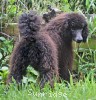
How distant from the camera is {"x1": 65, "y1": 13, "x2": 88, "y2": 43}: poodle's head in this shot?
6.14 metres

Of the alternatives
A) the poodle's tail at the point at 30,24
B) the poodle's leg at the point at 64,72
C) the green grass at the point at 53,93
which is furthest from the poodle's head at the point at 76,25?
the green grass at the point at 53,93

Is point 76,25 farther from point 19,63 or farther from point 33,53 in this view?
point 19,63

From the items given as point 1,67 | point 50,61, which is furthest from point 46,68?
point 1,67

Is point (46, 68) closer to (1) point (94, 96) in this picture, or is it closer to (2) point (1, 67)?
(1) point (94, 96)

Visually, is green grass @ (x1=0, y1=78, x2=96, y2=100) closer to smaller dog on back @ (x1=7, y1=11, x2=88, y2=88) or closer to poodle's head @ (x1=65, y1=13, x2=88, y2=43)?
smaller dog on back @ (x1=7, y1=11, x2=88, y2=88)

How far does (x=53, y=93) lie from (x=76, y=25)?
1794 millimetres

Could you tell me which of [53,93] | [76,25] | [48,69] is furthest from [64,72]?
[53,93]

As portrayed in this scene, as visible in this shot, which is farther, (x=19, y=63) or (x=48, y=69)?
(x=19, y=63)

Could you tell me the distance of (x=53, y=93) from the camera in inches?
182

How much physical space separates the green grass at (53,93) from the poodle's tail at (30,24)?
2.34 feet

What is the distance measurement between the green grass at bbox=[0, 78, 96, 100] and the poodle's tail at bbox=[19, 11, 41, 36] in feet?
2.34

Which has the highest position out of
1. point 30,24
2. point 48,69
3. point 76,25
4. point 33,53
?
point 30,24

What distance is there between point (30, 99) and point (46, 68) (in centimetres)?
84

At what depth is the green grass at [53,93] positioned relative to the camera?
175 inches
